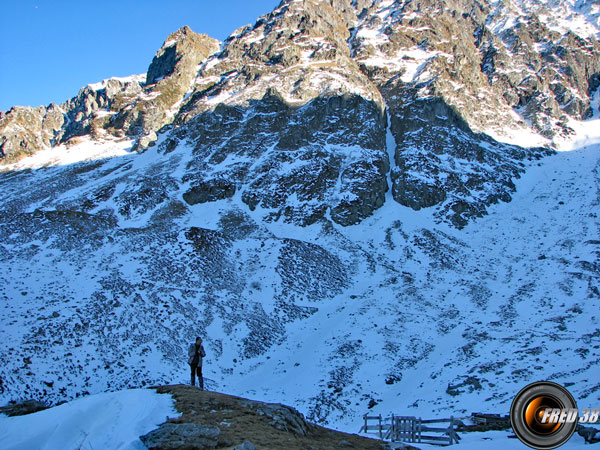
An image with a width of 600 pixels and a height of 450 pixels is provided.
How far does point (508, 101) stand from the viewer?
85.9 metres

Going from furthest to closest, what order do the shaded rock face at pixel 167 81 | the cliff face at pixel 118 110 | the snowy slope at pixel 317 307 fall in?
1. the shaded rock face at pixel 167 81
2. the cliff face at pixel 118 110
3. the snowy slope at pixel 317 307

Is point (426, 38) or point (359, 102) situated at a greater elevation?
point (426, 38)

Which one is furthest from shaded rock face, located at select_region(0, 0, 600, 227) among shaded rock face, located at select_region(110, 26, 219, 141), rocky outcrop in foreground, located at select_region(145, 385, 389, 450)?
rocky outcrop in foreground, located at select_region(145, 385, 389, 450)

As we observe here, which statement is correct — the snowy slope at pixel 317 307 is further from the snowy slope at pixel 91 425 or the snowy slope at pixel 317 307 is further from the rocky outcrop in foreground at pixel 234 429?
the rocky outcrop in foreground at pixel 234 429

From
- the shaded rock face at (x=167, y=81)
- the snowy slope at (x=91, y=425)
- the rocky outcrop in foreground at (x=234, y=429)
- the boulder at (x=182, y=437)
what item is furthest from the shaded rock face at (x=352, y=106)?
the boulder at (x=182, y=437)

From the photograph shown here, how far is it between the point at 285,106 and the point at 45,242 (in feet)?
152

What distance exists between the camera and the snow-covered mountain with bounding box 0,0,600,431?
73.9 ft

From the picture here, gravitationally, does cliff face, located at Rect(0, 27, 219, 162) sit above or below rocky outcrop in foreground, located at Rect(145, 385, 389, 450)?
above

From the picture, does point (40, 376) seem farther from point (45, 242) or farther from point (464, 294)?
point (464, 294)

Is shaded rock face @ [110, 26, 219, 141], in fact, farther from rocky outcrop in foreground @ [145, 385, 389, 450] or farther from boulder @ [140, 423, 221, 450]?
boulder @ [140, 423, 221, 450]

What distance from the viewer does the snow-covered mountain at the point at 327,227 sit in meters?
22.5

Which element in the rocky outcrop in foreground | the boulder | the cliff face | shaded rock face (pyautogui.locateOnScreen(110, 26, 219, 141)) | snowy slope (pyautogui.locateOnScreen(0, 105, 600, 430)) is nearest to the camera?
the boulder

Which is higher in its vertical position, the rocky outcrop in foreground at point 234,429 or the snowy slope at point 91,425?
the snowy slope at point 91,425

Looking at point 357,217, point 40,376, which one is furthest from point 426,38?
point 40,376
